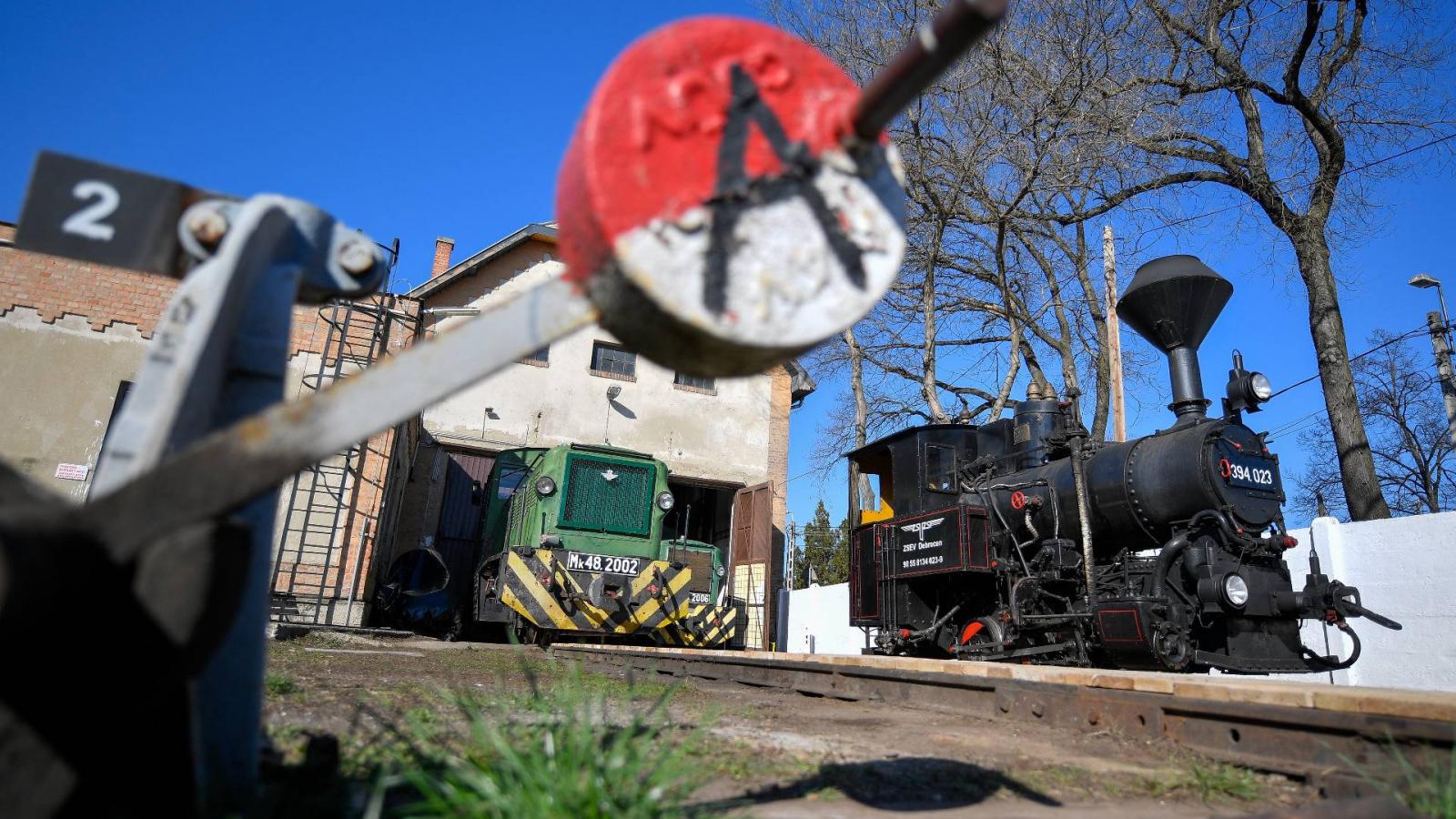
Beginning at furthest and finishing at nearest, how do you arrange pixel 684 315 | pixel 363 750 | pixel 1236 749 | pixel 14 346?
pixel 14 346, pixel 1236 749, pixel 363 750, pixel 684 315

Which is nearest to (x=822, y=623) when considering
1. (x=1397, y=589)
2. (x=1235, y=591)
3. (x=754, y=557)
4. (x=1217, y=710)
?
(x=754, y=557)

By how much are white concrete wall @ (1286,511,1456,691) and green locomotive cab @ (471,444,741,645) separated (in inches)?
256

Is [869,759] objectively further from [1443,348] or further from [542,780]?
[1443,348]

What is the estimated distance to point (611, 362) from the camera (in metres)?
18.2

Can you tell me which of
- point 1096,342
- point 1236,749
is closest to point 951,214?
point 1096,342

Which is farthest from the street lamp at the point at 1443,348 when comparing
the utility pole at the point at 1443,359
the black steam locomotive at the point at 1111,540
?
the black steam locomotive at the point at 1111,540

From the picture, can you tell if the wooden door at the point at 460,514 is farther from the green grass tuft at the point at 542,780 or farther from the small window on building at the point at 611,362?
Answer: the green grass tuft at the point at 542,780

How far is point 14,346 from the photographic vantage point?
11.1 meters

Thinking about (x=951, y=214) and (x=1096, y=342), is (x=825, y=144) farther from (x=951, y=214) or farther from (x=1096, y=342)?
(x=1096, y=342)

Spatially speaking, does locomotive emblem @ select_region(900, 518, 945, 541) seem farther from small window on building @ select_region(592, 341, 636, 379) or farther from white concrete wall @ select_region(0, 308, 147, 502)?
white concrete wall @ select_region(0, 308, 147, 502)

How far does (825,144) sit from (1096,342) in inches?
703

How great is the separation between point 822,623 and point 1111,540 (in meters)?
9.36

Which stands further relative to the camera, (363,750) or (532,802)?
(363,750)

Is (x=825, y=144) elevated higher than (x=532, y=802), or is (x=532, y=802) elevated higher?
(x=825, y=144)
